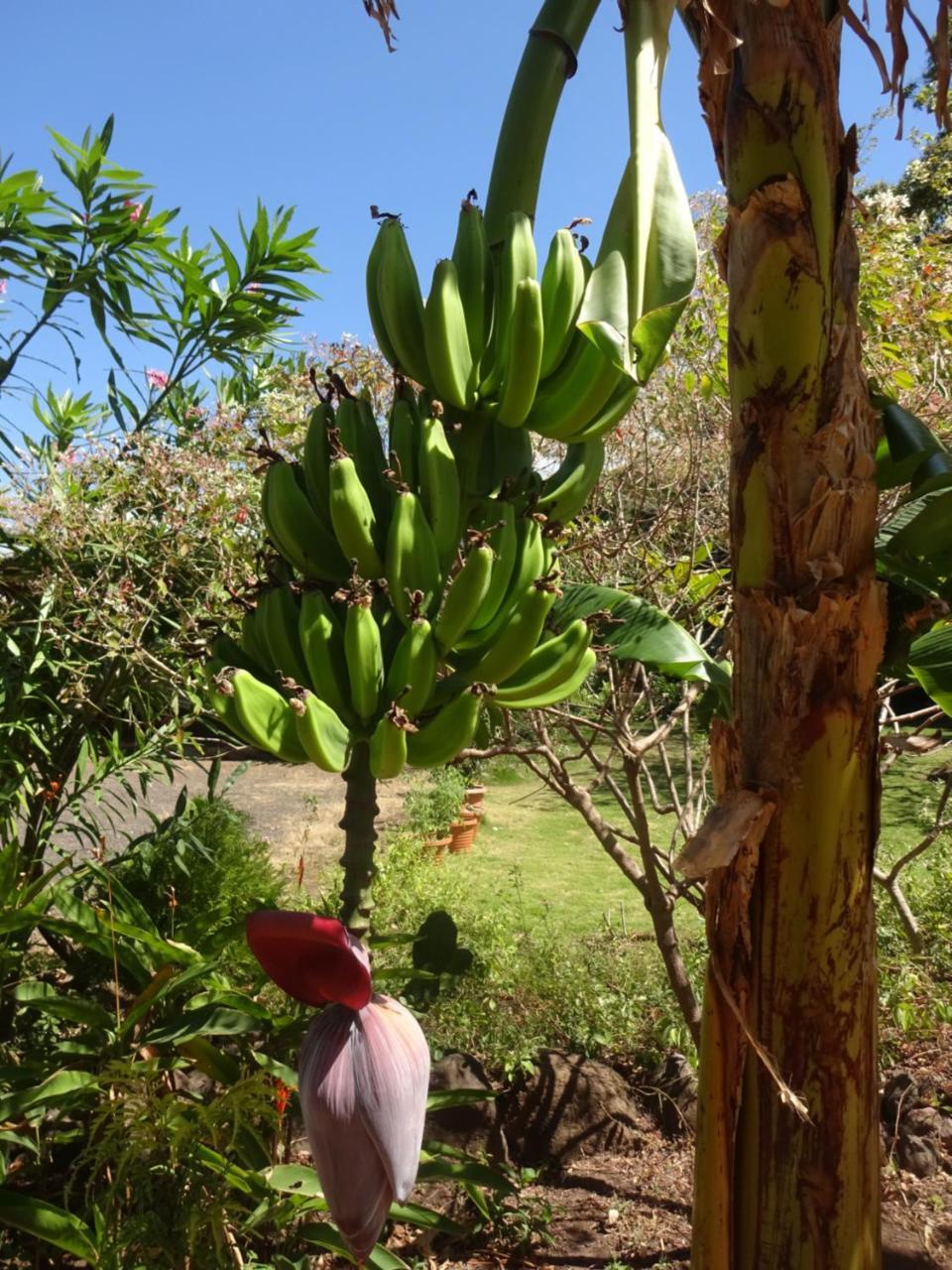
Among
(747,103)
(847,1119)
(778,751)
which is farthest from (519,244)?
(847,1119)

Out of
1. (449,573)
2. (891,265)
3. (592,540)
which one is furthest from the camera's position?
(891,265)

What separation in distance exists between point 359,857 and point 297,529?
17.3 inches

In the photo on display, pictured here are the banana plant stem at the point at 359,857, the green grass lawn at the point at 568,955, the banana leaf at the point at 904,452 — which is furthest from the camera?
the green grass lawn at the point at 568,955

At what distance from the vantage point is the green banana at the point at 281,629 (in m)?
1.12

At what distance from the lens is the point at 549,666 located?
124cm

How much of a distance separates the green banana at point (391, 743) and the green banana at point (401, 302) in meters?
0.45

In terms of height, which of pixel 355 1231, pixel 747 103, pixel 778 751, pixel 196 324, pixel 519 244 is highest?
pixel 196 324

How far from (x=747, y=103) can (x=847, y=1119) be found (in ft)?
3.74

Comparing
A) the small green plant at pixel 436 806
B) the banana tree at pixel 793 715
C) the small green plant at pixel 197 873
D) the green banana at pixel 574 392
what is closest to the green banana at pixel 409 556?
the green banana at pixel 574 392

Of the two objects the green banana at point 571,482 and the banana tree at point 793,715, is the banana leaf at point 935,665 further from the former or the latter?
the green banana at point 571,482

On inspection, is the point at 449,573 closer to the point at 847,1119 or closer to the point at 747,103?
the point at 747,103

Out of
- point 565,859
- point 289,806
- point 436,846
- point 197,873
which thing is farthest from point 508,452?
point 289,806

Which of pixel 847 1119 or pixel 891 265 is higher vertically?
pixel 891 265

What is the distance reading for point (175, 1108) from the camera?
1748mm
